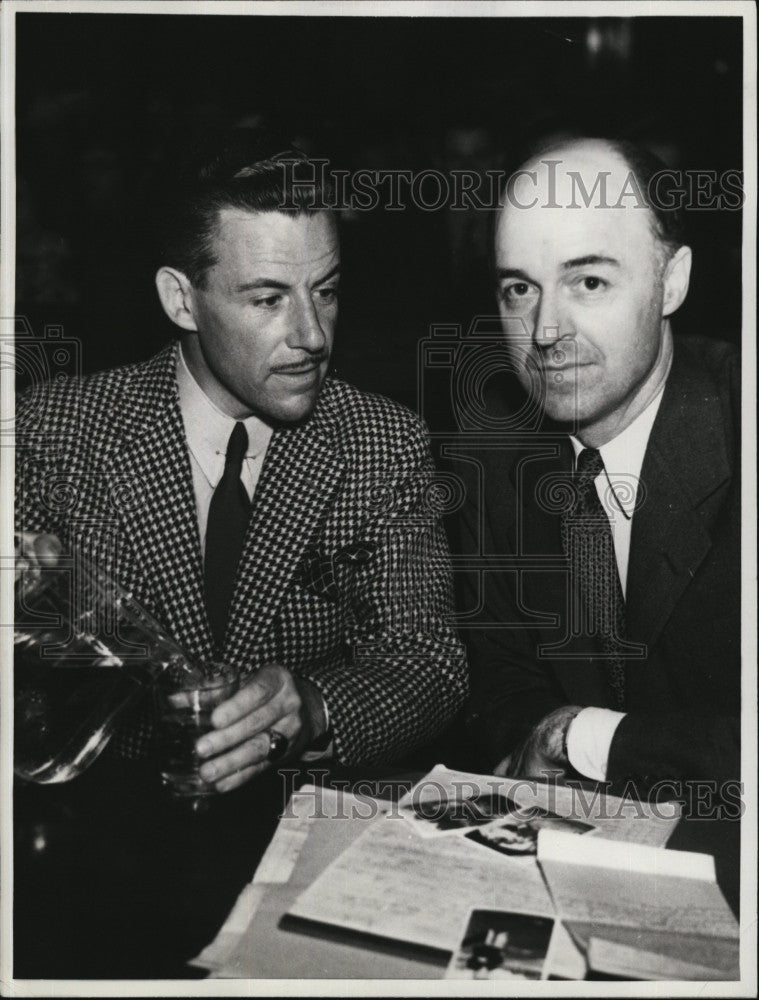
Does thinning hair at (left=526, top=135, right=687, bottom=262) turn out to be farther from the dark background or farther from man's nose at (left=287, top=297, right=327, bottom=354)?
man's nose at (left=287, top=297, right=327, bottom=354)

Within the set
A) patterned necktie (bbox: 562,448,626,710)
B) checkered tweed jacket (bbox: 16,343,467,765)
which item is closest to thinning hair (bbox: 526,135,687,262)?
patterned necktie (bbox: 562,448,626,710)

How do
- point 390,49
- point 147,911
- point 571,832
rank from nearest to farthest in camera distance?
1. point 147,911
2. point 571,832
3. point 390,49

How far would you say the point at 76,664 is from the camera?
1.64 metres

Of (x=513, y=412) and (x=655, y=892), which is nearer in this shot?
→ (x=655, y=892)

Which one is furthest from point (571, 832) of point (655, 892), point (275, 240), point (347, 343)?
point (275, 240)

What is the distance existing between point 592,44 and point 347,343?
2.24 ft

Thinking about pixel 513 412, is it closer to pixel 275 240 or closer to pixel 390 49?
pixel 275 240

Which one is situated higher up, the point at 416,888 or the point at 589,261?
the point at 589,261

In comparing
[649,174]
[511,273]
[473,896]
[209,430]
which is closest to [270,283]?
[209,430]

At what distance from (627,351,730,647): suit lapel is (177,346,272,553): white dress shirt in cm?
73

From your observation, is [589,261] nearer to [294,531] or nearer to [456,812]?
[294,531]

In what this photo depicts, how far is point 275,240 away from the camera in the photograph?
1701 millimetres

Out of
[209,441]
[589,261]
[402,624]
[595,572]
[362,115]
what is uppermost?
[362,115]

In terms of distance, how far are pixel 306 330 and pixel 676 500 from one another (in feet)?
2.47
